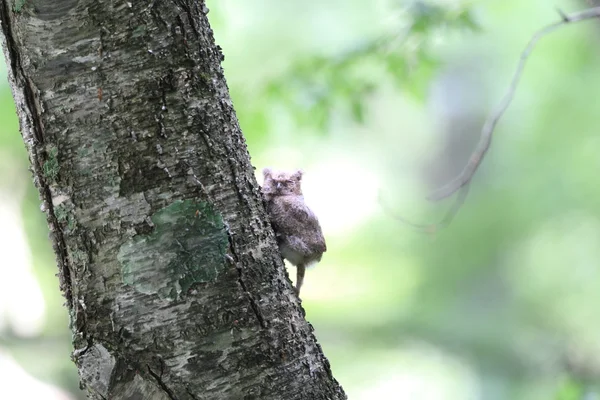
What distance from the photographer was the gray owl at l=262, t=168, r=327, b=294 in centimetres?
174

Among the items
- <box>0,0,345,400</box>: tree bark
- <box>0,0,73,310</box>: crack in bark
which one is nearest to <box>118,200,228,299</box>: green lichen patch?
<box>0,0,345,400</box>: tree bark

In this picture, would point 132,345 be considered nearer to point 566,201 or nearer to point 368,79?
point 368,79

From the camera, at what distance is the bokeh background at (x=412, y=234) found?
432cm

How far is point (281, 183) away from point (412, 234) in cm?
520

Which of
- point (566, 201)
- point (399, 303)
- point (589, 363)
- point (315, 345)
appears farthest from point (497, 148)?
point (315, 345)

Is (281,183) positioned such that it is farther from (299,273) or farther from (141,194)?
(141,194)

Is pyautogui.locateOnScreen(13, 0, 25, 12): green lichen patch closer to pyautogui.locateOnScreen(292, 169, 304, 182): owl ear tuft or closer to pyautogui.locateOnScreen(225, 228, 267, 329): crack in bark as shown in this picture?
pyautogui.locateOnScreen(225, 228, 267, 329): crack in bark

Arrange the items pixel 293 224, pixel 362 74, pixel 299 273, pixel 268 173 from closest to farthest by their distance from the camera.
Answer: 1. pixel 293 224
2. pixel 299 273
3. pixel 268 173
4. pixel 362 74

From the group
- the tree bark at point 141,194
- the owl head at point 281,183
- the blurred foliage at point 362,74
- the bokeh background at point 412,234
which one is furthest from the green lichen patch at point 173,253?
the bokeh background at point 412,234

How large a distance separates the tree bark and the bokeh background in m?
2.27

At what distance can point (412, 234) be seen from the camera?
6.96m

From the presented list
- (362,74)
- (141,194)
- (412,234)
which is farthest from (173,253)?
(412,234)

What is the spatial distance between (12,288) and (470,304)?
4205 millimetres

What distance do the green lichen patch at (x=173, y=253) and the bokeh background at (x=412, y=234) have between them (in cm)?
230
